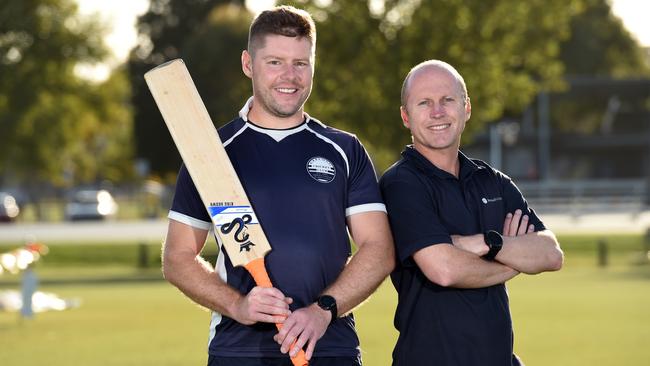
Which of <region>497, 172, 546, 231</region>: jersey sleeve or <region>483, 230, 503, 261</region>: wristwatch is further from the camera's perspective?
<region>497, 172, 546, 231</region>: jersey sleeve

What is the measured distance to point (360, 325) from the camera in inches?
639

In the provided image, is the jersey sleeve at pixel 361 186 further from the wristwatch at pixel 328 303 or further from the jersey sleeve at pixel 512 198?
the jersey sleeve at pixel 512 198

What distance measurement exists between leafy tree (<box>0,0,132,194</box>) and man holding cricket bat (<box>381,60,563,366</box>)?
45.2 meters

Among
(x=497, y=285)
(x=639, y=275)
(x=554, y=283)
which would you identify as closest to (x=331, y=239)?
(x=497, y=285)

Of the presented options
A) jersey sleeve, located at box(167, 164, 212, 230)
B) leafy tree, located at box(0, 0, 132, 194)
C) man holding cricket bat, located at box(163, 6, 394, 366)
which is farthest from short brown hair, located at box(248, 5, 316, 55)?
leafy tree, located at box(0, 0, 132, 194)

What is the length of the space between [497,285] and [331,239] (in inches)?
30.9

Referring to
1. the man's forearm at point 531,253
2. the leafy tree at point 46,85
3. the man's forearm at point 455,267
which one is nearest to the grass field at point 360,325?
the man's forearm at point 531,253

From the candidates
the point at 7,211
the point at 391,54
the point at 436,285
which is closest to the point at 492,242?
the point at 436,285

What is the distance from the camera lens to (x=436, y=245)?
5312 mm

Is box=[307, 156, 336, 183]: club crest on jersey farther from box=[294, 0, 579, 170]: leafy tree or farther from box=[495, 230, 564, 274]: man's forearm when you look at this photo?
box=[294, 0, 579, 170]: leafy tree

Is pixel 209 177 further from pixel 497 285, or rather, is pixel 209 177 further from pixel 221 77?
pixel 221 77

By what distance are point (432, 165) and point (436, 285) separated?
1.61 feet

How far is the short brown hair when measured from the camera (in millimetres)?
5133

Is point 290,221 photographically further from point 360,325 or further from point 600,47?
point 600,47
